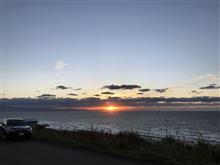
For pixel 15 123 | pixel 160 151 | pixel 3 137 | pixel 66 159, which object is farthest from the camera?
pixel 15 123

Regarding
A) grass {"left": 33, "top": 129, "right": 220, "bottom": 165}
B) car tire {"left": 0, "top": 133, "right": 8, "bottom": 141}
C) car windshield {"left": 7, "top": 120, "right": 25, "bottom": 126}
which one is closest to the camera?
grass {"left": 33, "top": 129, "right": 220, "bottom": 165}

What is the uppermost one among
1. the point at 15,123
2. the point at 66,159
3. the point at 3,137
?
the point at 15,123

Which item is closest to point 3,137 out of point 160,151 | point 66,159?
point 66,159

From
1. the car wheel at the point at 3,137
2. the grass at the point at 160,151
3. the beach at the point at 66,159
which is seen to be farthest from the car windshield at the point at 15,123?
the beach at the point at 66,159

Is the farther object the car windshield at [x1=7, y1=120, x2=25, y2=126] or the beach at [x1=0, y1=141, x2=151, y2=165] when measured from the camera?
the car windshield at [x1=7, y1=120, x2=25, y2=126]

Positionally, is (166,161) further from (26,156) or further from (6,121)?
(6,121)

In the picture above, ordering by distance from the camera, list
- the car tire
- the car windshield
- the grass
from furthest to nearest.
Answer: the car windshield → the car tire → the grass

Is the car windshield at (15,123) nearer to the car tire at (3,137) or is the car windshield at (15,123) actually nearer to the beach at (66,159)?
the car tire at (3,137)

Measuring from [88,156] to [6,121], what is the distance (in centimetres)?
1452

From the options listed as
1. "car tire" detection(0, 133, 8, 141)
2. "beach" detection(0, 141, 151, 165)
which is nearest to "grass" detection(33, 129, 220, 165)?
"beach" detection(0, 141, 151, 165)

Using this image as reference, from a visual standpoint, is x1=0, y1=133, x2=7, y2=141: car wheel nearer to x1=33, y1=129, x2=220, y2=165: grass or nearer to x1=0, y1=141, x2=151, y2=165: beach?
x1=33, y1=129, x2=220, y2=165: grass

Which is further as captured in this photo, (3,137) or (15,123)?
(15,123)

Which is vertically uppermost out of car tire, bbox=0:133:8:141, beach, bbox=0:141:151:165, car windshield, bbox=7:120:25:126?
car windshield, bbox=7:120:25:126

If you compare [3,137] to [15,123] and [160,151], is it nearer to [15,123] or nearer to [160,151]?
[15,123]
